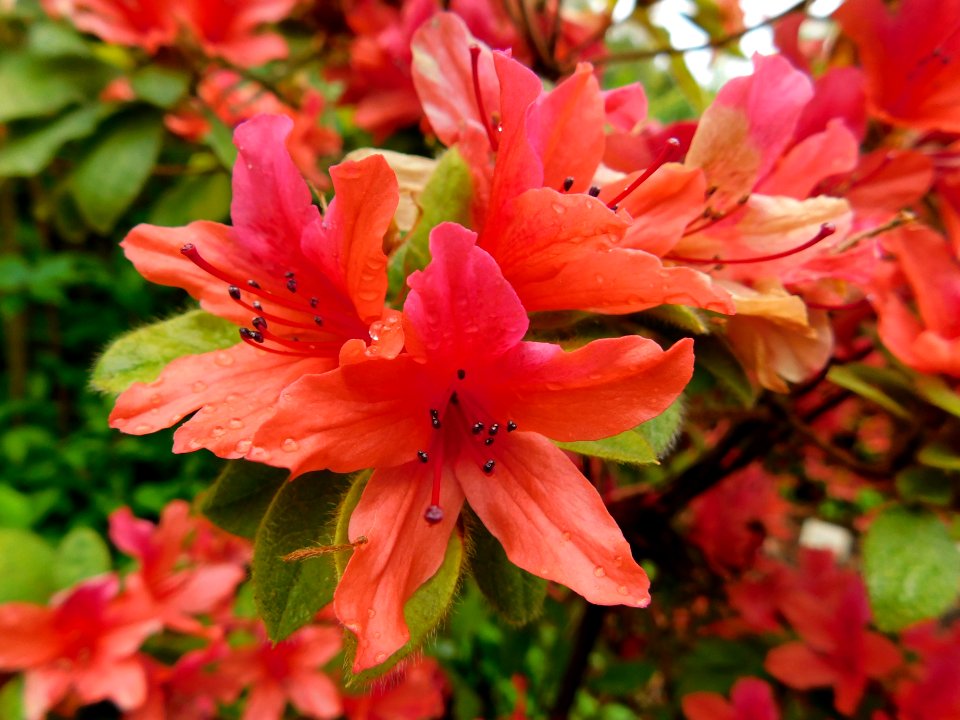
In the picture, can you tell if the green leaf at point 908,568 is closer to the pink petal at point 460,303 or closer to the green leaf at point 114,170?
the pink petal at point 460,303

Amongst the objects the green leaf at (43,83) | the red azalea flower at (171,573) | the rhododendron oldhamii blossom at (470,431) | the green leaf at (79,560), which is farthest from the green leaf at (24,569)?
the rhododendron oldhamii blossom at (470,431)

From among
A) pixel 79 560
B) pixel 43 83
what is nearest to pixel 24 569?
pixel 79 560

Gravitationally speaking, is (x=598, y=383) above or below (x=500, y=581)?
above

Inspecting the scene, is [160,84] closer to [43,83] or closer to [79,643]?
[43,83]

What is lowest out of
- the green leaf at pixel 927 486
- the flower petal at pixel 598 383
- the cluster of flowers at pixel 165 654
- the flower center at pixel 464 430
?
the cluster of flowers at pixel 165 654

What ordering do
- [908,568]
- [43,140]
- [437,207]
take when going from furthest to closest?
[43,140] → [908,568] → [437,207]

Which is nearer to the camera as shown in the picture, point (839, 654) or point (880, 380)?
point (880, 380)

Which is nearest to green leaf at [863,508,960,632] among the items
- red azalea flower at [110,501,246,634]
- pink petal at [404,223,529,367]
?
pink petal at [404,223,529,367]
